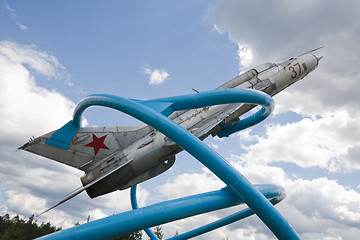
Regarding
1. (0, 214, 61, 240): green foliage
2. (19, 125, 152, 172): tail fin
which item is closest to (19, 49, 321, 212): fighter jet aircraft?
(19, 125, 152, 172): tail fin

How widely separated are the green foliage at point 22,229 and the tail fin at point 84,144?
60534mm

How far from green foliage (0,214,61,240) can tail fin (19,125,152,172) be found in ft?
199

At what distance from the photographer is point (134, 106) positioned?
36.0 feet

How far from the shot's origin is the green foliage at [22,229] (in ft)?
216

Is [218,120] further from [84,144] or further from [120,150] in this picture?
[84,144]

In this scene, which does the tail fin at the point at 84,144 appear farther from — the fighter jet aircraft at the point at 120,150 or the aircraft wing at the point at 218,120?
the aircraft wing at the point at 218,120

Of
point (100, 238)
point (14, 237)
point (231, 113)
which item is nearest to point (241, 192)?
point (100, 238)

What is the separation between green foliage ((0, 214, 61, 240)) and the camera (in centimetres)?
6594

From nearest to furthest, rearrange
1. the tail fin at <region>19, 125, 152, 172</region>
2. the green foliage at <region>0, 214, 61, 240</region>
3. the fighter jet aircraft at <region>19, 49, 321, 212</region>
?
the fighter jet aircraft at <region>19, 49, 321, 212</region>
the tail fin at <region>19, 125, 152, 172</region>
the green foliage at <region>0, 214, 61, 240</region>

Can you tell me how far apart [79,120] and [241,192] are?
1048 centimetres

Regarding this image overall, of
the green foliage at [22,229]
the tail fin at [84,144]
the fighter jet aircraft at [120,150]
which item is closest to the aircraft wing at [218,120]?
the fighter jet aircraft at [120,150]

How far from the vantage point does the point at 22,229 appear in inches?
2817

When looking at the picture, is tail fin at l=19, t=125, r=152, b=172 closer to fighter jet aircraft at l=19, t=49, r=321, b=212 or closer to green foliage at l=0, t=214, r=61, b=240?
fighter jet aircraft at l=19, t=49, r=321, b=212

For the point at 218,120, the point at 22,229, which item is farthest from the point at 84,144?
the point at 22,229
